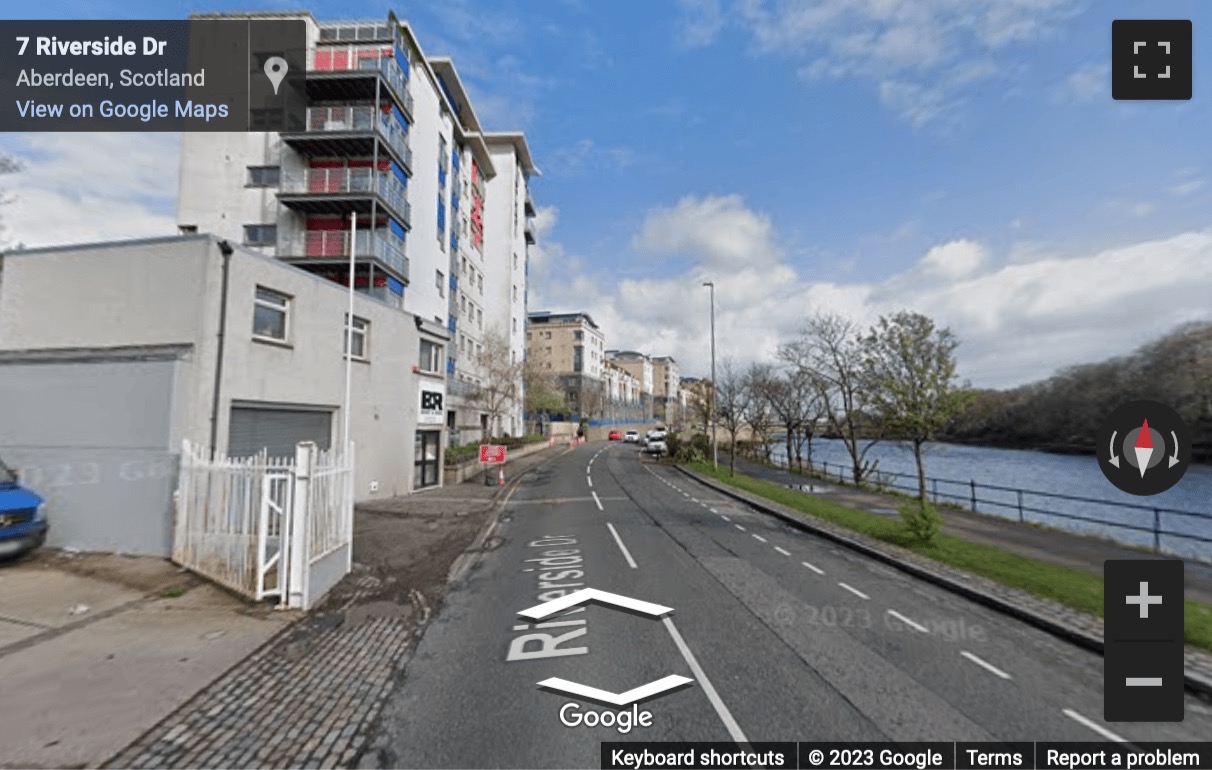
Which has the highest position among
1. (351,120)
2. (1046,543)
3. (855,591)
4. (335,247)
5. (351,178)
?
(351,120)

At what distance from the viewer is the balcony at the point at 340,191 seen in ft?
82.4

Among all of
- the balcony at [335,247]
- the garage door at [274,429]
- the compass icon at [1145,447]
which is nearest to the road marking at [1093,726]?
the compass icon at [1145,447]

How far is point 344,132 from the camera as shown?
1005 inches

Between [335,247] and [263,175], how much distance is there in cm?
698

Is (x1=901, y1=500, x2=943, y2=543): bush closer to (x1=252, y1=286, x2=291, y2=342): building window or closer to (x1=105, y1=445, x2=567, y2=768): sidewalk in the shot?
(x1=105, y1=445, x2=567, y2=768): sidewalk

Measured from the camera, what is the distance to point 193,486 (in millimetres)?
7535

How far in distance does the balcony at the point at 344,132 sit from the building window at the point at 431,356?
44.4ft

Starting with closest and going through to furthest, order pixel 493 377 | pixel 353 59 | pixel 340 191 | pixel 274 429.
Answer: pixel 274 429
pixel 340 191
pixel 353 59
pixel 493 377

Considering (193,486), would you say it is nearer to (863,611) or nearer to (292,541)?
(292,541)

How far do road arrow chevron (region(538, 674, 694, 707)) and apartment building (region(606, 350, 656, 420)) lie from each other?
121348mm

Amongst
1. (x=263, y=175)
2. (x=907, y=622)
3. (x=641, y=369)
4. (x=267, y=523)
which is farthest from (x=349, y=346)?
(x=641, y=369)

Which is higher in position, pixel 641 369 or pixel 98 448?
pixel 641 369

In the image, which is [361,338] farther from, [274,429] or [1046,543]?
[1046,543]

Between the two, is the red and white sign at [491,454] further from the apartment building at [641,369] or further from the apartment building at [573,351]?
the apartment building at [641,369]
